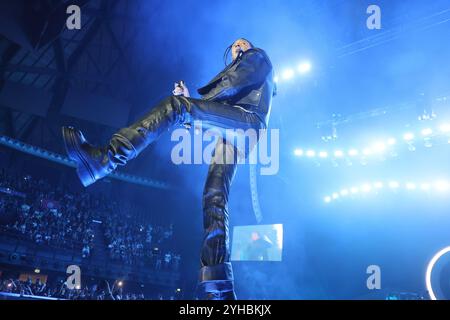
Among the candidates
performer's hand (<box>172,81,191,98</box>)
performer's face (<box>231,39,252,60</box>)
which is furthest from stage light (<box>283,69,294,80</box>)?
performer's hand (<box>172,81,191,98</box>)

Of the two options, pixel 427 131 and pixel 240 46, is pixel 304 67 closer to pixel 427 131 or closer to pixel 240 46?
pixel 427 131

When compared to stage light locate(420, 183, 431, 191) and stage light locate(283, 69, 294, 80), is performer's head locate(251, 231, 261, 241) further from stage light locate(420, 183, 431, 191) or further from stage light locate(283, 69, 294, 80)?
stage light locate(283, 69, 294, 80)

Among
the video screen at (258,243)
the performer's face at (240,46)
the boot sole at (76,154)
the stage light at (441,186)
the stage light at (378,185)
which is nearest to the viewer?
the boot sole at (76,154)

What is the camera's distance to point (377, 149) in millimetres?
10258

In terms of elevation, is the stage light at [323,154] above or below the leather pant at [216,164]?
above

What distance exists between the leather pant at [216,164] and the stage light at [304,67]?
8516 mm

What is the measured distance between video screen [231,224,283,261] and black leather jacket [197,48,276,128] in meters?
A: 11.9

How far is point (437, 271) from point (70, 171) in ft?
58.7

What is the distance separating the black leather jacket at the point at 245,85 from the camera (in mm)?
2418

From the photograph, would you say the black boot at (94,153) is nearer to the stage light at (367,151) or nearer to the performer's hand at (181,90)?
the performer's hand at (181,90)

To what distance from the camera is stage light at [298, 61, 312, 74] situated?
10.2 m

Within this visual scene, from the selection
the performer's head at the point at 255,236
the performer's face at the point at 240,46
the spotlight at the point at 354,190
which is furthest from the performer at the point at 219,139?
the performer's head at the point at 255,236
